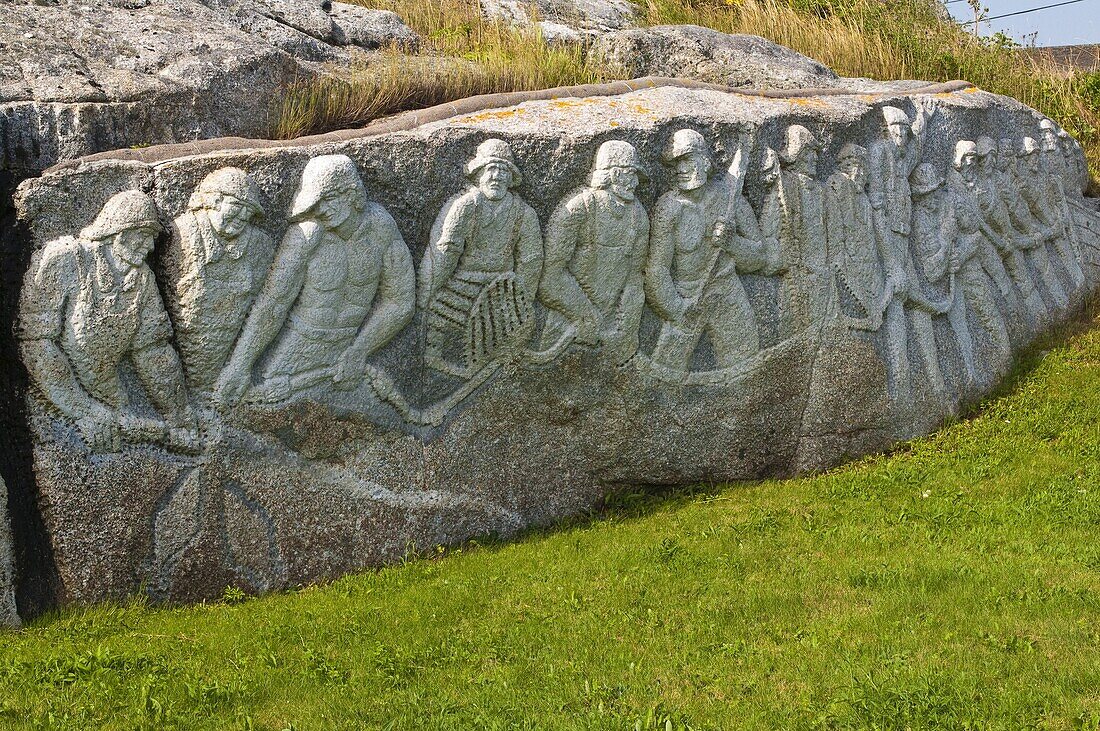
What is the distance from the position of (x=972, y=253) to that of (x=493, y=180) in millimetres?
3786

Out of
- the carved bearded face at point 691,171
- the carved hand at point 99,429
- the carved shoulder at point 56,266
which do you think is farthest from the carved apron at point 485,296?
the carved shoulder at point 56,266

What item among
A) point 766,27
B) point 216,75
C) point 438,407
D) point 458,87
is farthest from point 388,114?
point 766,27

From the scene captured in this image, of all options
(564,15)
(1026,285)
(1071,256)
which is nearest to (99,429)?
(564,15)

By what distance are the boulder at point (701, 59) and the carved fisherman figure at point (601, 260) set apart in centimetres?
246

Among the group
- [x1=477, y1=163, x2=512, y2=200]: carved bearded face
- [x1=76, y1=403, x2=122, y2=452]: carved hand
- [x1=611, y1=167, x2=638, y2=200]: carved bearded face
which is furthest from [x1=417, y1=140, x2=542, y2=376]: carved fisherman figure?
[x1=76, y1=403, x2=122, y2=452]: carved hand

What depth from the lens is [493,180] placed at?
18.6 ft

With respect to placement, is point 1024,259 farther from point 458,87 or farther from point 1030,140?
point 458,87

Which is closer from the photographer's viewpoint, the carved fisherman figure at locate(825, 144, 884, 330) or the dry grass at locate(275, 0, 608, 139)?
the dry grass at locate(275, 0, 608, 139)

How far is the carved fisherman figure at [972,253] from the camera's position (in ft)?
25.5

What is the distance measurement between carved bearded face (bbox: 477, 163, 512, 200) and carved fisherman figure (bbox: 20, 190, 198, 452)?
4.96ft

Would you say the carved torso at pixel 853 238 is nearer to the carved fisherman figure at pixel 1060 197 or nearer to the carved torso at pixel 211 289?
the carved fisherman figure at pixel 1060 197

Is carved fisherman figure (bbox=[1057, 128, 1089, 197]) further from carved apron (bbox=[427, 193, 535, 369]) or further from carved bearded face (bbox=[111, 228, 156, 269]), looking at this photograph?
carved bearded face (bbox=[111, 228, 156, 269])

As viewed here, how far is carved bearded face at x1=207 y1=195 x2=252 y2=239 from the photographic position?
504cm

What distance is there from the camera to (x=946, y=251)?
7.62 meters
